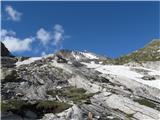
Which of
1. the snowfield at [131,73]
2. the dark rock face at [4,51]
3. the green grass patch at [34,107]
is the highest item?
the dark rock face at [4,51]

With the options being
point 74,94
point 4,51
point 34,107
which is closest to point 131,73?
point 74,94

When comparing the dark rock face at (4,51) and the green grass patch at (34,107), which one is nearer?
the green grass patch at (34,107)

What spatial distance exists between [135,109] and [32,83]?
3019 cm

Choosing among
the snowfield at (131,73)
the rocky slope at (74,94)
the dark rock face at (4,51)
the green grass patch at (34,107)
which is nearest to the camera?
the green grass patch at (34,107)

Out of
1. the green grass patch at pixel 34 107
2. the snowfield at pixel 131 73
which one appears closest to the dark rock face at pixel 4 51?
the snowfield at pixel 131 73

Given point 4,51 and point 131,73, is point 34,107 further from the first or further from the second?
point 4,51

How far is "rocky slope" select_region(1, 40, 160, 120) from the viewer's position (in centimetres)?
8356

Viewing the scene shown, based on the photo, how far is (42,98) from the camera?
9775 cm

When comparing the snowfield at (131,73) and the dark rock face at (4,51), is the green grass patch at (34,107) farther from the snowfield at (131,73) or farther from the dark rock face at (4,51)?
the dark rock face at (4,51)

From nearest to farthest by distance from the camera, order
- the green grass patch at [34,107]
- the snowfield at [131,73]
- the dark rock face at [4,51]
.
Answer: the green grass patch at [34,107], the snowfield at [131,73], the dark rock face at [4,51]

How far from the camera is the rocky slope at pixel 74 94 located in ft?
274

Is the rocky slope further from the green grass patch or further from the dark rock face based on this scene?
the dark rock face

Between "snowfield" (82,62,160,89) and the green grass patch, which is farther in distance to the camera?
"snowfield" (82,62,160,89)

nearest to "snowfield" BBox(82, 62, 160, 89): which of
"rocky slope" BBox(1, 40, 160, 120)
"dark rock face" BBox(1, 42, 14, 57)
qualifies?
"rocky slope" BBox(1, 40, 160, 120)
